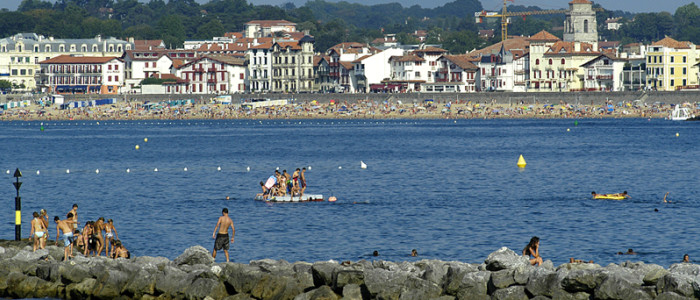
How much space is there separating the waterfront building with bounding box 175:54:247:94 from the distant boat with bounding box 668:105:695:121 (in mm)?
69630

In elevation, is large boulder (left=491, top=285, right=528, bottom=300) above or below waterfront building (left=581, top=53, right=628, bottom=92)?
below

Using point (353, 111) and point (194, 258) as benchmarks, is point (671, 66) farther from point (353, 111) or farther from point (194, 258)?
point (194, 258)

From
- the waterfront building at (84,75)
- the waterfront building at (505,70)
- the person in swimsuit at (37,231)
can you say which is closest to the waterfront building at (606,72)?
the waterfront building at (505,70)

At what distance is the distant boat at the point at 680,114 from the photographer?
442ft

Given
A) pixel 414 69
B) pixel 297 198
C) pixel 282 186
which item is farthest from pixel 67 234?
pixel 414 69

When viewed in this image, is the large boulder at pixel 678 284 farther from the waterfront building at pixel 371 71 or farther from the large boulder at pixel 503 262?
the waterfront building at pixel 371 71

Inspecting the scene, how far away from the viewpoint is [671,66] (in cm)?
15062

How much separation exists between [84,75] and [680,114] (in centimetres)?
9703

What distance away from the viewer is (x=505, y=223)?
40375mm

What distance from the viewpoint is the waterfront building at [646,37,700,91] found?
150 metres

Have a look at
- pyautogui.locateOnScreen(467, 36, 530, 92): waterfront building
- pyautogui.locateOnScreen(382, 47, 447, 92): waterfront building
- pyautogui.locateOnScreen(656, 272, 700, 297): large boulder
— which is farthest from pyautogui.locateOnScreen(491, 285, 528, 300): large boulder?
pyautogui.locateOnScreen(467, 36, 530, 92): waterfront building

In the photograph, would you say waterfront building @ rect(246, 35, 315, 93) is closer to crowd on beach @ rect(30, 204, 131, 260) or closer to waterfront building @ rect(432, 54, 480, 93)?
waterfront building @ rect(432, 54, 480, 93)

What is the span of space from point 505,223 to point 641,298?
57.8ft

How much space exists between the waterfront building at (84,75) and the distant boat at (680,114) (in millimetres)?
89873
